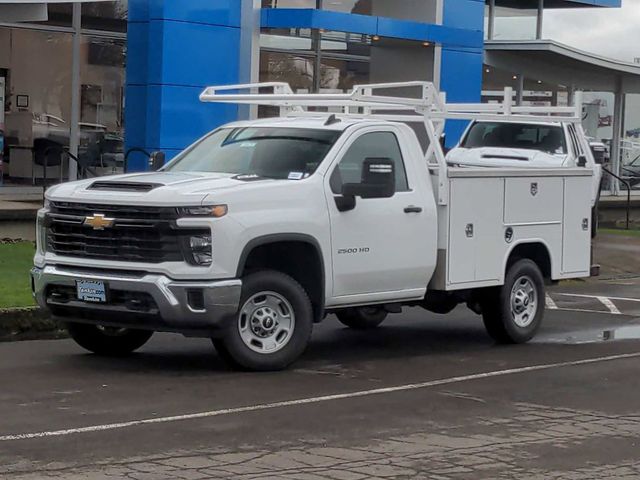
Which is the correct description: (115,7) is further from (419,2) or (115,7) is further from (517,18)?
(517,18)

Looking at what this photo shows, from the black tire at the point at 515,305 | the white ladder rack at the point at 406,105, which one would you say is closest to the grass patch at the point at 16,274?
the white ladder rack at the point at 406,105

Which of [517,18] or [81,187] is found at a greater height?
[517,18]

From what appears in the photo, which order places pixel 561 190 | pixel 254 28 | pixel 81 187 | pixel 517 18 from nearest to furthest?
pixel 81 187 → pixel 561 190 → pixel 254 28 → pixel 517 18

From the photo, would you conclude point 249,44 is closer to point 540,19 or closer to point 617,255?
point 617,255

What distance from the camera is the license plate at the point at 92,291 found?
32.9 ft

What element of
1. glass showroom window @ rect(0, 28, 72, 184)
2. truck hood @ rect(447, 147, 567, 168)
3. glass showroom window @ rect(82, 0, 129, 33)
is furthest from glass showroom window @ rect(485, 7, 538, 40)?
truck hood @ rect(447, 147, 567, 168)

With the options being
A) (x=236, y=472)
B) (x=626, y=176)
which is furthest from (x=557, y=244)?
(x=626, y=176)

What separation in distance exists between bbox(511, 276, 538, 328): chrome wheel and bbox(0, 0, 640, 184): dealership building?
10166 mm

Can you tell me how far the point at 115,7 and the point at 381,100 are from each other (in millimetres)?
13405

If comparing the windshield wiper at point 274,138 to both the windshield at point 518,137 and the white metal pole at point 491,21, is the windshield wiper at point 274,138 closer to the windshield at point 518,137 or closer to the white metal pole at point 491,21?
the windshield at point 518,137

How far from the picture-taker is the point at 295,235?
10.3 metres

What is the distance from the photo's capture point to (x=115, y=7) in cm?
2378

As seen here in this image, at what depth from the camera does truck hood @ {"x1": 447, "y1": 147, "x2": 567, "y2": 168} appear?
18.7 metres

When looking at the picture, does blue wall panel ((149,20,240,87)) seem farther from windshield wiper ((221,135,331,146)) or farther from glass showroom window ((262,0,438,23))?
windshield wiper ((221,135,331,146))
